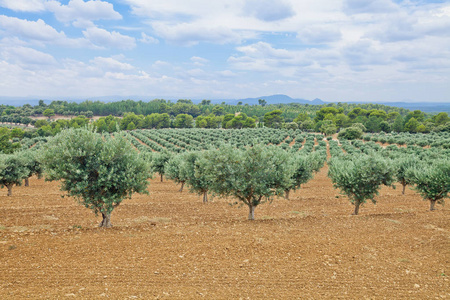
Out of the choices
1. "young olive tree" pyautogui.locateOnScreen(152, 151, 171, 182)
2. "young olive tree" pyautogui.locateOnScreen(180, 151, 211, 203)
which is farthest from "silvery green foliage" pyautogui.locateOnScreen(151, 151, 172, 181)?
"young olive tree" pyautogui.locateOnScreen(180, 151, 211, 203)

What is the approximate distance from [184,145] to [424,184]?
7875 cm

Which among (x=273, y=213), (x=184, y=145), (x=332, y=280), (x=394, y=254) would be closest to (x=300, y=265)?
(x=332, y=280)

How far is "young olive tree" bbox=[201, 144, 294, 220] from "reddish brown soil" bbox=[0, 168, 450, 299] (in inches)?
101

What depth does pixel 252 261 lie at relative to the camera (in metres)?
14.1

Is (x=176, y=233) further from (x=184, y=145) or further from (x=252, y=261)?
(x=184, y=145)

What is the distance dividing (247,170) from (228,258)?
6.95 m

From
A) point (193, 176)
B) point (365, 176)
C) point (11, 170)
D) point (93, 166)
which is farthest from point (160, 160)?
point (365, 176)

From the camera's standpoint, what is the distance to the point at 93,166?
16578 millimetres

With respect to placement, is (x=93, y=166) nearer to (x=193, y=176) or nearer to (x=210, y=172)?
(x=210, y=172)

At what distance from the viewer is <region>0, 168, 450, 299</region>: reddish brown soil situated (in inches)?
451

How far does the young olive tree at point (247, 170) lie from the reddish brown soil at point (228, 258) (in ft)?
8.42

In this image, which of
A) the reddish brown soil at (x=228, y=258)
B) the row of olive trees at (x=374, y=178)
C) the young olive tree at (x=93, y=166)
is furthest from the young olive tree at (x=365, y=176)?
the young olive tree at (x=93, y=166)

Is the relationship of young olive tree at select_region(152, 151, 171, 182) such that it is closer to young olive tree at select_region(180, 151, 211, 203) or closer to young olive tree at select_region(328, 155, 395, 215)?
young olive tree at select_region(180, 151, 211, 203)

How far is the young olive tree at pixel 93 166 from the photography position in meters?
16.2
